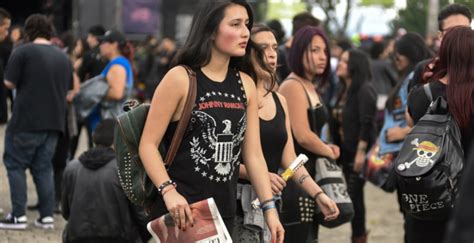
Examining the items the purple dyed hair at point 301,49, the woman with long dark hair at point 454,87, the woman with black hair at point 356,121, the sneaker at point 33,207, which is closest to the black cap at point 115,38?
the sneaker at point 33,207

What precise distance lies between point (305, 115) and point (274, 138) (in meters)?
0.92

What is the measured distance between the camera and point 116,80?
33.9ft

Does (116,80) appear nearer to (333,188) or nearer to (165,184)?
(333,188)

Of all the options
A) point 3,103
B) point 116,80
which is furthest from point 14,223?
point 3,103

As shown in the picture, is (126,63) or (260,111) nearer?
(260,111)

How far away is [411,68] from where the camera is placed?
8.14 meters

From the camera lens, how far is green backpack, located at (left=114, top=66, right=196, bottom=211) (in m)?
4.31

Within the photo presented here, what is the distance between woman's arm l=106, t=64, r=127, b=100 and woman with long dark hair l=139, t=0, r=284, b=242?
231 inches

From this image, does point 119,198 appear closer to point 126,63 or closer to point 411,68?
point 411,68

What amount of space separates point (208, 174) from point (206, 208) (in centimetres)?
24

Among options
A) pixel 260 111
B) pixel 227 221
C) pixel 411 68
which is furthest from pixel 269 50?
pixel 411 68

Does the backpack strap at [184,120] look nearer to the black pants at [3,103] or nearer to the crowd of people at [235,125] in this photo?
the crowd of people at [235,125]

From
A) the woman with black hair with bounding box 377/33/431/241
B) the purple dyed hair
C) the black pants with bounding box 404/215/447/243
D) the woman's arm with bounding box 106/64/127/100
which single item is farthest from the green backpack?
the woman's arm with bounding box 106/64/127/100

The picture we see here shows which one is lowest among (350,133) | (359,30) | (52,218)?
(359,30)
